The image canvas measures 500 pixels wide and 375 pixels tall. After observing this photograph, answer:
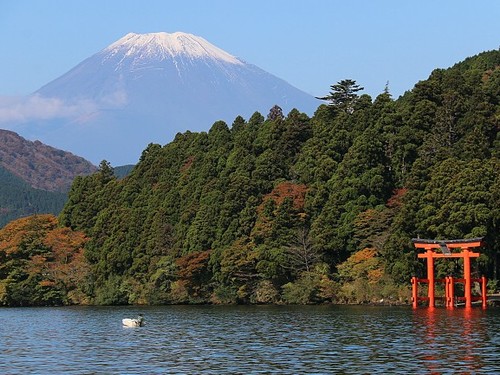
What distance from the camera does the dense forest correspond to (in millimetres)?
65625

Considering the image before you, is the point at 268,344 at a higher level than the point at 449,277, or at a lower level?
lower

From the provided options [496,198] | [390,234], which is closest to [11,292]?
[390,234]

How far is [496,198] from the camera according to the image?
61781mm

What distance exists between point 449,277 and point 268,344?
2528cm

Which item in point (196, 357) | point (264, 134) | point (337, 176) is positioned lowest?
point (196, 357)

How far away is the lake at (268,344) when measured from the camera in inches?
1181

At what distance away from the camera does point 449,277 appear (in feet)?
197

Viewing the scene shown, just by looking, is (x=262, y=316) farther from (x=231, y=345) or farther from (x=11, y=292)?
(x=11, y=292)

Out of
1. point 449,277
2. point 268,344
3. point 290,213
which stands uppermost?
point 290,213

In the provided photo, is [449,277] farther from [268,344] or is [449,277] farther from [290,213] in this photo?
[268,344]

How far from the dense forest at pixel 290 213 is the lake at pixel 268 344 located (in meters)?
9.52

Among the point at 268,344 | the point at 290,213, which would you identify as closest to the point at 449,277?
the point at 290,213

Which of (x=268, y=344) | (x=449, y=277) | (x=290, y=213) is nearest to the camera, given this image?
Answer: (x=268, y=344)

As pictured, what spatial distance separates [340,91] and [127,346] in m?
64.9
